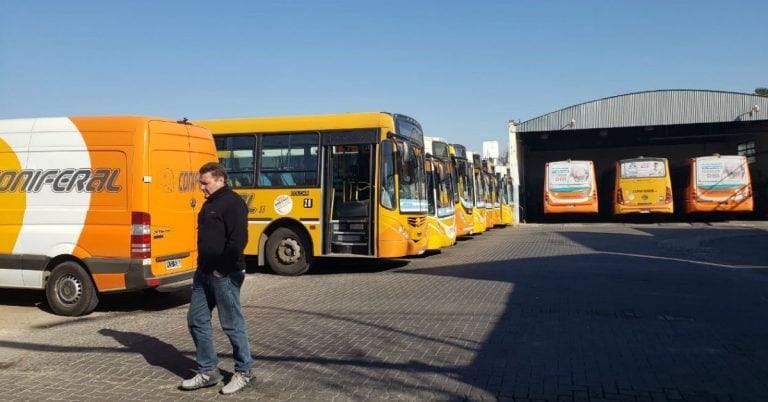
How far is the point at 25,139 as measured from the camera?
877cm

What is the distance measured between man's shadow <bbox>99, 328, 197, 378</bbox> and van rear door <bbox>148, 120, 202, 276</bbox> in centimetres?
113

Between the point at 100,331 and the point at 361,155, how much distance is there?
6098mm

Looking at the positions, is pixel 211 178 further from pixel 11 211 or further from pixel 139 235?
pixel 11 211

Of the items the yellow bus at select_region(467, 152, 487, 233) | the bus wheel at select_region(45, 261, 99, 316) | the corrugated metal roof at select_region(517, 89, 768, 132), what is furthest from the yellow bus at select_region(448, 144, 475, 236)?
the corrugated metal roof at select_region(517, 89, 768, 132)

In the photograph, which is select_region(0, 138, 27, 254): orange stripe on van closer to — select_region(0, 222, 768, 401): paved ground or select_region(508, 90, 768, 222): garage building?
select_region(0, 222, 768, 401): paved ground

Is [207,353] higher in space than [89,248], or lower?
lower

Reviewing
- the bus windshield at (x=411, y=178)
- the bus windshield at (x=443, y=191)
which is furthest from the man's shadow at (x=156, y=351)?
→ the bus windshield at (x=443, y=191)

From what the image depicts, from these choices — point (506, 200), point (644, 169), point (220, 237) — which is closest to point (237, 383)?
point (220, 237)

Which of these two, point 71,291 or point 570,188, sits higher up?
point 570,188

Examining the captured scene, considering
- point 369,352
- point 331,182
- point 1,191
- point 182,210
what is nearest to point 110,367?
point 369,352

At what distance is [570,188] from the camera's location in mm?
28969

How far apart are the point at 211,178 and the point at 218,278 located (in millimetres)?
853

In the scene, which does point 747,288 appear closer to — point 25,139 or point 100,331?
point 100,331

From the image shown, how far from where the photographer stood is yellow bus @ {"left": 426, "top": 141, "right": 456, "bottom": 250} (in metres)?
14.8
